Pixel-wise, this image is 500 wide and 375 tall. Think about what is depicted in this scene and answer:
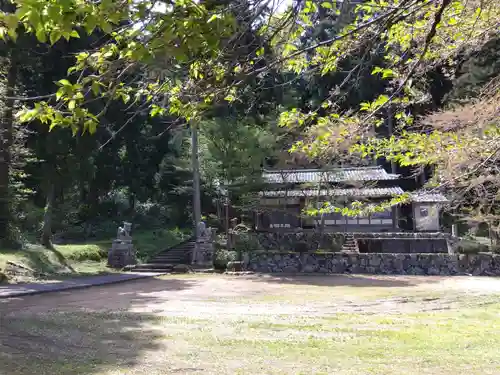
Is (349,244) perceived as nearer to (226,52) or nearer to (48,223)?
(48,223)

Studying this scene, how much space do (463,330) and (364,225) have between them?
17846 millimetres

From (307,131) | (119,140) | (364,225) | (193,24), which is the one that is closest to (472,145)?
(307,131)

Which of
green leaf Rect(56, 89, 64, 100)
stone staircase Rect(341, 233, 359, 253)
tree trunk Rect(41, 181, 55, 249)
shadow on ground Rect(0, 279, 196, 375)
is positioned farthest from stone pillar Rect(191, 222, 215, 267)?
green leaf Rect(56, 89, 64, 100)

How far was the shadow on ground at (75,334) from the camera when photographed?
4793 mm


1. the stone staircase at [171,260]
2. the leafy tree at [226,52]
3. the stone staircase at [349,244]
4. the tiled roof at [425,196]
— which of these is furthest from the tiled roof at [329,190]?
the leafy tree at [226,52]

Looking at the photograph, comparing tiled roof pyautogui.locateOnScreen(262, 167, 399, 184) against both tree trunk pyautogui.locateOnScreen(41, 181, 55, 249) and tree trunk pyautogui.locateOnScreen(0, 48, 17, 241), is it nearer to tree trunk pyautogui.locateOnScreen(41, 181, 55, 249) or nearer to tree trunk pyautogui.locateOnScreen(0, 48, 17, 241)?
tree trunk pyautogui.locateOnScreen(41, 181, 55, 249)

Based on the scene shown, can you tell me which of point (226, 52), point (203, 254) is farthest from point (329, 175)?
point (226, 52)

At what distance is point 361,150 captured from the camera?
4.56m

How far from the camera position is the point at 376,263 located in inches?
797

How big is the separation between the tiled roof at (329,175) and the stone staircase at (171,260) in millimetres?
5242

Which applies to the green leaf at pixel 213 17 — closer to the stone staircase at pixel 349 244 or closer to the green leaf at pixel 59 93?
the green leaf at pixel 59 93

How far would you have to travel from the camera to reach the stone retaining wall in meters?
19.9

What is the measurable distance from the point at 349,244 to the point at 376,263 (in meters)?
3.01

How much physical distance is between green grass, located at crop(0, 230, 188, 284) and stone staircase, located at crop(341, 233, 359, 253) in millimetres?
9287
